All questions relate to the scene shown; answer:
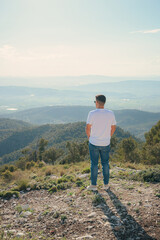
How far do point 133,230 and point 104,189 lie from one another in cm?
240

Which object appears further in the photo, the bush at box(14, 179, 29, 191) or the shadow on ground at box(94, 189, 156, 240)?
the bush at box(14, 179, 29, 191)

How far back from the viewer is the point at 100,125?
5.29m

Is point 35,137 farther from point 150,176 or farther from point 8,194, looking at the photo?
point 150,176

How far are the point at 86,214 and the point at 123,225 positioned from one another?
1039 millimetres

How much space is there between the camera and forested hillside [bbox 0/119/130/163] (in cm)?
11301

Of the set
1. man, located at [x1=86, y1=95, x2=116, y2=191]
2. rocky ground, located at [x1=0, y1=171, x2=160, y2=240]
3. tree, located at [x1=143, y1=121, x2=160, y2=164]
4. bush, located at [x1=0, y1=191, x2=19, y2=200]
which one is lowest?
tree, located at [x1=143, y1=121, x2=160, y2=164]

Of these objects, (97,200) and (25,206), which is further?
(25,206)

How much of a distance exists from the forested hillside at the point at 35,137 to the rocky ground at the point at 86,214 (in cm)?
10024

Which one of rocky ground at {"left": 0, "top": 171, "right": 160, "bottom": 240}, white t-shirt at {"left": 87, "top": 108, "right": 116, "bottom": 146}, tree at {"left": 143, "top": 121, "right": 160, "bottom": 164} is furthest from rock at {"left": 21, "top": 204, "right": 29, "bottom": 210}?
tree at {"left": 143, "top": 121, "right": 160, "bottom": 164}

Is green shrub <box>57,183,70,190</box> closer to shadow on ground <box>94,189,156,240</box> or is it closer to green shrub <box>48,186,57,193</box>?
green shrub <box>48,186,57,193</box>

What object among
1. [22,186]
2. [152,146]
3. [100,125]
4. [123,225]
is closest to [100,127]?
[100,125]

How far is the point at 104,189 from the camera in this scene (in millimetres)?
6074

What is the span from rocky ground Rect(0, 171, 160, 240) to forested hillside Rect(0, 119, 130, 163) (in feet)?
329

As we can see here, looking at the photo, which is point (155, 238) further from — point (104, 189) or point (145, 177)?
point (145, 177)
